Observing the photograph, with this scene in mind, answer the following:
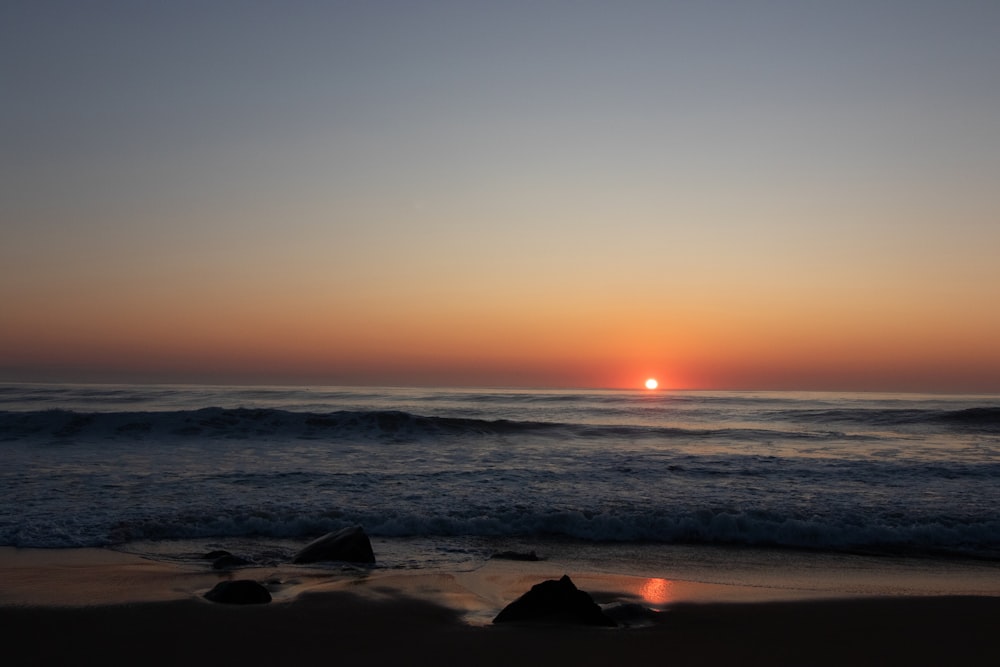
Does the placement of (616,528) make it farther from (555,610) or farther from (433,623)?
(433,623)

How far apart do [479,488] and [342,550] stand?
5715mm

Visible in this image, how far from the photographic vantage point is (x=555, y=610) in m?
6.01

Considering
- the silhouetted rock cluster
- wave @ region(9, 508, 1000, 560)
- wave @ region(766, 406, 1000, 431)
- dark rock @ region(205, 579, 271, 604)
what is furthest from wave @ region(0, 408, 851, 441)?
dark rock @ region(205, 579, 271, 604)

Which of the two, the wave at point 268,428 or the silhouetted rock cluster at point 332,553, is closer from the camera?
the silhouetted rock cluster at point 332,553

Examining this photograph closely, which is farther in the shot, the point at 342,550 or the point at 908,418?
the point at 908,418

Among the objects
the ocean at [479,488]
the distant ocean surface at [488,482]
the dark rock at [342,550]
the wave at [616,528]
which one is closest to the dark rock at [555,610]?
the ocean at [479,488]

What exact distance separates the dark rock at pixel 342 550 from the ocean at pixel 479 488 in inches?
20.4

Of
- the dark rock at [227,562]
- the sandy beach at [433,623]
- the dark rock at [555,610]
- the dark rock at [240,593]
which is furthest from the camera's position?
the dark rock at [227,562]

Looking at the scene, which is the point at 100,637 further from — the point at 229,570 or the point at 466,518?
the point at 466,518

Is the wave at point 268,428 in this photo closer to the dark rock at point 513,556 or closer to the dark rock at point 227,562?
the dark rock at point 513,556

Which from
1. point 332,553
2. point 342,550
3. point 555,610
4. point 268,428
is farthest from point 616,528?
point 268,428

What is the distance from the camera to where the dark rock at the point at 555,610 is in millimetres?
5969

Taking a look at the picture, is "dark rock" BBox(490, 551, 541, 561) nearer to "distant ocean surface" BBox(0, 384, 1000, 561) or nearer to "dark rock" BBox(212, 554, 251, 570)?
"distant ocean surface" BBox(0, 384, 1000, 561)

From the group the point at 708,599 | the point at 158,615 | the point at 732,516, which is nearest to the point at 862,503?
the point at 732,516
